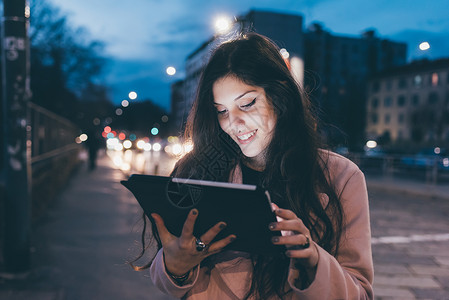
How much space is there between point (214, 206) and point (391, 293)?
12.5ft

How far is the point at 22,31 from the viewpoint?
4289 mm

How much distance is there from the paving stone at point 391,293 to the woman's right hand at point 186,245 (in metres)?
3.38

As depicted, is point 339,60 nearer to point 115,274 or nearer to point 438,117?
point 438,117

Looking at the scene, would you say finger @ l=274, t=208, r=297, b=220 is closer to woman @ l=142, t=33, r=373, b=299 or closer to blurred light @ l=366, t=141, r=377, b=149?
woman @ l=142, t=33, r=373, b=299

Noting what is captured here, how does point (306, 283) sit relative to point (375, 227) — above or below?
above

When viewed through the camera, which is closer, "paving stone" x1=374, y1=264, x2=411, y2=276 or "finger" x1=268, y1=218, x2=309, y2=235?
"finger" x1=268, y1=218, x2=309, y2=235

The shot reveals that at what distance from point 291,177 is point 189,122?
81cm

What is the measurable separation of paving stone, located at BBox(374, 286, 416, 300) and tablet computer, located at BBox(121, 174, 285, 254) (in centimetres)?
340

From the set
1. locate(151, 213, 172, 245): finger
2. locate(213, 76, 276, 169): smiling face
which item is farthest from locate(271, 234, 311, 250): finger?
locate(213, 76, 276, 169): smiling face

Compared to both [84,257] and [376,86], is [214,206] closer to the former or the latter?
[84,257]

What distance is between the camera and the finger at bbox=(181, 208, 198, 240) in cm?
127

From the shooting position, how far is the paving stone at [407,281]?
4.50 metres

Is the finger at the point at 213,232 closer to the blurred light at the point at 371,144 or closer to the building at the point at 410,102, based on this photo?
the building at the point at 410,102

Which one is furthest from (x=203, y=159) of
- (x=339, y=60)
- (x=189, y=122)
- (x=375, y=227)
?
(x=339, y=60)
